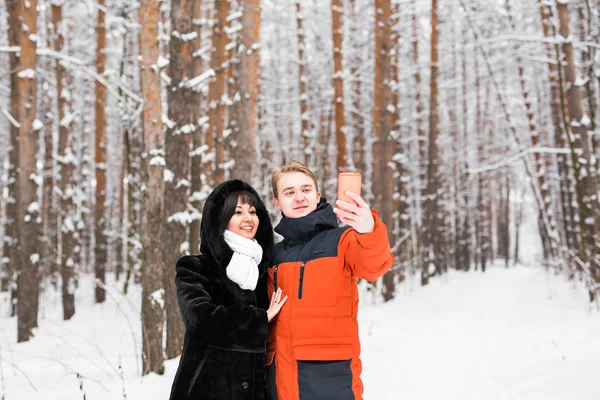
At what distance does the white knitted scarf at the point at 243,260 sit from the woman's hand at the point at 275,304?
122 millimetres

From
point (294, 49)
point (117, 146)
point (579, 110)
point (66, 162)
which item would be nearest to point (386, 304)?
point (579, 110)

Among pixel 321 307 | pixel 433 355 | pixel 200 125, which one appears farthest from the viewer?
pixel 200 125

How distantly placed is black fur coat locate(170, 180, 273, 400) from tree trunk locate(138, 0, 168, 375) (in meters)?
3.11

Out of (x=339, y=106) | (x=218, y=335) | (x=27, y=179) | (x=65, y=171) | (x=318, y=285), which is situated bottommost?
(x=218, y=335)

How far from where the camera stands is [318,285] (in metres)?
2.42

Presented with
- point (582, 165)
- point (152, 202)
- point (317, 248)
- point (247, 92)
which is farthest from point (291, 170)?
point (582, 165)

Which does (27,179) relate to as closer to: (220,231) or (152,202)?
(152,202)

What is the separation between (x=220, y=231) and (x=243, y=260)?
8.2 inches

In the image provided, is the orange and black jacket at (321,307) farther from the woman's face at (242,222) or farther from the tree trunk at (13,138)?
the tree trunk at (13,138)

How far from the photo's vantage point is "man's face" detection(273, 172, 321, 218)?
8.49 feet

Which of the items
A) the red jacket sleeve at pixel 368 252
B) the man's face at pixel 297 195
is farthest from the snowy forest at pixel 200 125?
the red jacket sleeve at pixel 368 252

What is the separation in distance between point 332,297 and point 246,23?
19.8 ft

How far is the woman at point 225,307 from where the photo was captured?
2396 millimetres

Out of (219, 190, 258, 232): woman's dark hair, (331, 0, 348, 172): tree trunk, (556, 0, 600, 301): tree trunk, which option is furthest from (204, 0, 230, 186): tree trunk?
(219, 190, 258, 232): woman's dark hair
